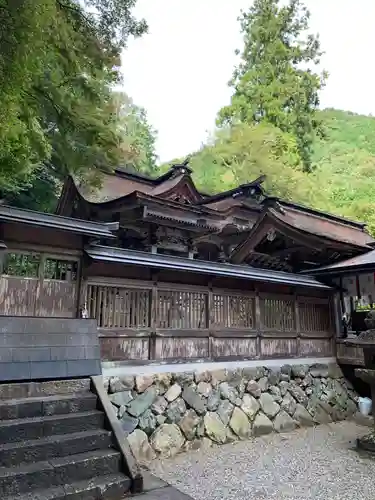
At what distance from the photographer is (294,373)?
955 cm

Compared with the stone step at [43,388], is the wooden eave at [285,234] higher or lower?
higher

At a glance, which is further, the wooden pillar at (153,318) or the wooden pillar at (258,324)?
the wooden pillar at (258,324)

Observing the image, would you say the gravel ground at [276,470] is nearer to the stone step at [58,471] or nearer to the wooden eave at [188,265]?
the stone step at [58,471]

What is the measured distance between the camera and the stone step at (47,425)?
4316mm

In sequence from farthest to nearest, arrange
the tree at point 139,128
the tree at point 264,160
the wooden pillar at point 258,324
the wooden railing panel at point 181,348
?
the tree at point 139,128 < the tree at point 264,160 < the wooden pillar at point 258,324 < the wooden railing panel at point 181,348

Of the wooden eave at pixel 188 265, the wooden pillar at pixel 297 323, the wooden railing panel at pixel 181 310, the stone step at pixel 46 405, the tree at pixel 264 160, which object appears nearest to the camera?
→ the stone step at pixel 46 405

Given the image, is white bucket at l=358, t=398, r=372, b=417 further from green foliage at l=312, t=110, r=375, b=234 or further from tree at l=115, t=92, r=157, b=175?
tree at l=115, t=92, r=157, b=175

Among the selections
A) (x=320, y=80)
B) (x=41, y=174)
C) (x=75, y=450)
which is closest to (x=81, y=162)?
(x=75, y=450)

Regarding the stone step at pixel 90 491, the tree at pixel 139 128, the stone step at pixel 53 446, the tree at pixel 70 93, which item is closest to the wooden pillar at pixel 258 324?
the tree at pixel 70 93

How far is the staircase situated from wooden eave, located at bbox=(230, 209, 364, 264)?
24.5 feet

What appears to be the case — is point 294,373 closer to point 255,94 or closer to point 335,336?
point 335,336

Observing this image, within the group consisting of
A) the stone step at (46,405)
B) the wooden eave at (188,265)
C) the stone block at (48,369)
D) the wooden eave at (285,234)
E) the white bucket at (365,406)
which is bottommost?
the white bucket at (365,406)

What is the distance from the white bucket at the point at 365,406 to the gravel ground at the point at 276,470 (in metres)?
1.94

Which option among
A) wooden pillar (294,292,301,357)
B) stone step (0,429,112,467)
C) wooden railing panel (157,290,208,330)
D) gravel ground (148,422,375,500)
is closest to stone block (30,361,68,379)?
stone step (0,429,112,467)
